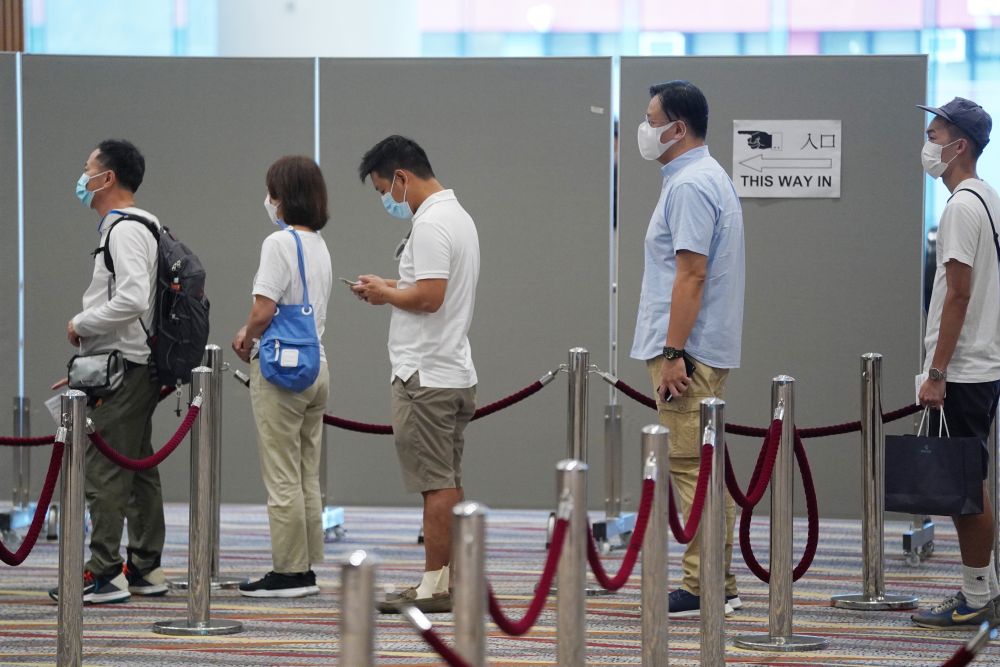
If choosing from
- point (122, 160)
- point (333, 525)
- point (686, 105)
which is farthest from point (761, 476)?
point (333, 525)

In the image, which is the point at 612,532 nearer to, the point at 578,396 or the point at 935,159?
the point at 578,396

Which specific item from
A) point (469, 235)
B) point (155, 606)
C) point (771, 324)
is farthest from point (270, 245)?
point (771, 324)

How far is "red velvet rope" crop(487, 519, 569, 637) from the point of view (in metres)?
2.65

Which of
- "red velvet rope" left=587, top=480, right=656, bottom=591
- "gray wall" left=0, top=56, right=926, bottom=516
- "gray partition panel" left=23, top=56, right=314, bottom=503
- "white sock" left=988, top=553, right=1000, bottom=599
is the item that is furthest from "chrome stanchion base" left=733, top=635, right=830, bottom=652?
"gray partition panel" left=23, top=56, right=314, bottom=503

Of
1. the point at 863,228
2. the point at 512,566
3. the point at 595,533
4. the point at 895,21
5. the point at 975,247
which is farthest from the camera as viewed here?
the point at 895,21

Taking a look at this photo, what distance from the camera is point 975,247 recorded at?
4609 mm

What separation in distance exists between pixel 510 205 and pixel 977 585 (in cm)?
317

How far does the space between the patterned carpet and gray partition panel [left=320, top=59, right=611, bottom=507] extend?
Answer: 634 millimetres

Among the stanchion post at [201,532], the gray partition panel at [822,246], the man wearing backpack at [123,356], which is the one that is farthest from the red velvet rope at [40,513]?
the gray partition panel at [822,246]

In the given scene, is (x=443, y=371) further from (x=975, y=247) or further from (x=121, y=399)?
(x=975, y=247)

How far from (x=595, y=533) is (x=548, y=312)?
1220 mm

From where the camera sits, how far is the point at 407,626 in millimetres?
4746

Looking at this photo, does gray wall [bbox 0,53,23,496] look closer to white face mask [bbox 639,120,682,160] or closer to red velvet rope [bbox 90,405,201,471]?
red velvet rope [bbox 90,405,201,471]

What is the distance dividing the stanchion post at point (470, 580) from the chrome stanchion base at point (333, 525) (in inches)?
162
